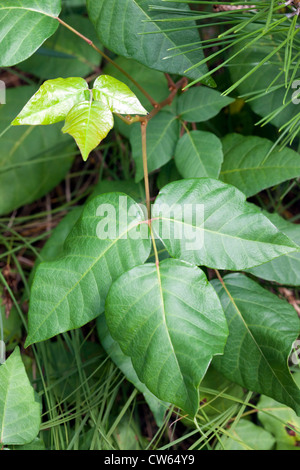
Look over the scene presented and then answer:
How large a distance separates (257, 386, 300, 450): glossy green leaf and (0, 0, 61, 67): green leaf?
0.92 meters

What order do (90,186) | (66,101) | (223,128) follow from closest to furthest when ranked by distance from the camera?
(66,101), (223,128), (90,186)

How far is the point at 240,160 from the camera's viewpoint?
95cm

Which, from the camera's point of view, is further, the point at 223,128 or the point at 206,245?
the point at 223,128

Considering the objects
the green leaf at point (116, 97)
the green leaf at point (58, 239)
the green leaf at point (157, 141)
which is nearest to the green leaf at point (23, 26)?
the green leaf at point (116, 97)

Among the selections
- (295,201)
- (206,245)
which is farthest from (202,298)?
(295,201)

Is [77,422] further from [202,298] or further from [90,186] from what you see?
[90,186]

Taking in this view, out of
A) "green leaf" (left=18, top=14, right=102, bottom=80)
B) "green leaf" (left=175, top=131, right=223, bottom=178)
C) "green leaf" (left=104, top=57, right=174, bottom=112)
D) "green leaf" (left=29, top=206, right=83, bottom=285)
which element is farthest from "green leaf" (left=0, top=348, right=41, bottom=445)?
"green leaf" (left=18, top=14, right=102, bottom=80)

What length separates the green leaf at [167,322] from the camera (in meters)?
0.66

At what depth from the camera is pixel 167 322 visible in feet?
2.23

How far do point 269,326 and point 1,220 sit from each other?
2.62 ft

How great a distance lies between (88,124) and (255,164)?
440 millimetres

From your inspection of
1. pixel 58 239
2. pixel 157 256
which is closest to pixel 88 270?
pixel 157 256

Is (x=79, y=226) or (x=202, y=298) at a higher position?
(x=79, y=226)

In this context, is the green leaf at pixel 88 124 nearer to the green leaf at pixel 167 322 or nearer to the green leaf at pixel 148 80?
the green leaf at pixel 167 322
